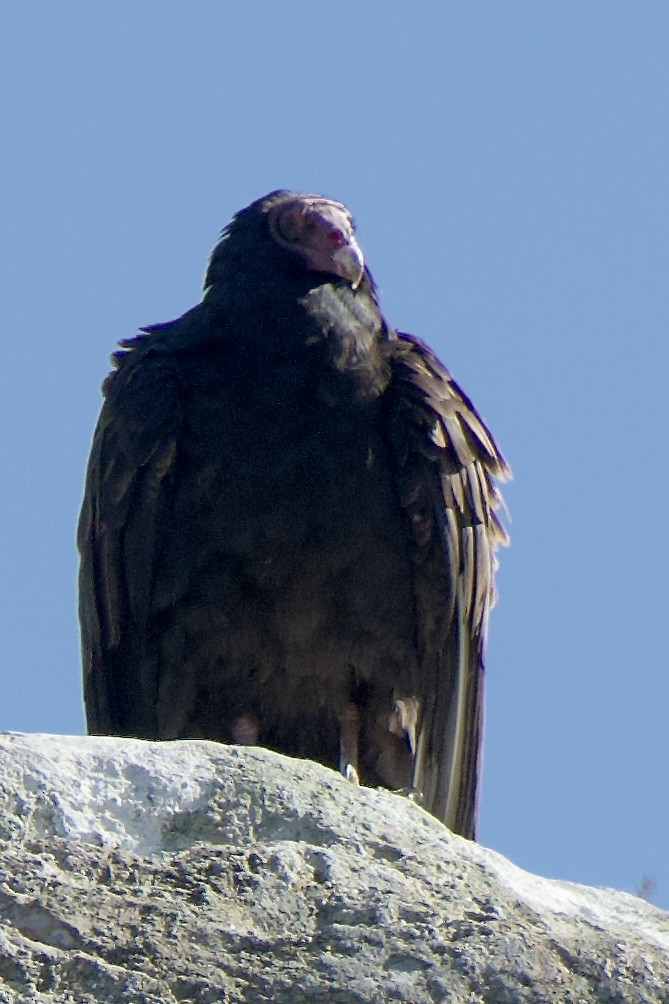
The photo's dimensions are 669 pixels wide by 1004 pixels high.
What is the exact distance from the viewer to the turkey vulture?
18.0ft

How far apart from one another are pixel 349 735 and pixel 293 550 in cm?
64

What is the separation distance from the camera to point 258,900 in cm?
277

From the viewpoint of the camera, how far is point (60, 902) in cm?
265

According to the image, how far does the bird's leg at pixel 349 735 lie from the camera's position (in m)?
5.50

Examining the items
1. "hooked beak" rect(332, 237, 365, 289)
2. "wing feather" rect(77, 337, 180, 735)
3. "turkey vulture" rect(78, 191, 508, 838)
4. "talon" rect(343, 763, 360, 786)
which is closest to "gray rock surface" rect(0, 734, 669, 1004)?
"talon" rect(343, 763, 360, 786)

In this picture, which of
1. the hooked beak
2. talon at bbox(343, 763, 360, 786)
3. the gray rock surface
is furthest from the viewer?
the hooked beak

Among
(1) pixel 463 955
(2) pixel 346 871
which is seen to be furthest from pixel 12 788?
(1) pixel 463 955

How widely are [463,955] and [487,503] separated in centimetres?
319

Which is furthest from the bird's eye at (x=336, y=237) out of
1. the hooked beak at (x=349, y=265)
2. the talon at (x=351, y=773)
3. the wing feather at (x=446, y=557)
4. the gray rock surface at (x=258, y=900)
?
the gray rock surface at (x=258, y=900)

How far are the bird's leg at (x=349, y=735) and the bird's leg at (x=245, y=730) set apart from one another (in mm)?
282

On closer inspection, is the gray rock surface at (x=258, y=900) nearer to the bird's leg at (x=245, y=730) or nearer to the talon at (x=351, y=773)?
the talon at (x=351, y=773)

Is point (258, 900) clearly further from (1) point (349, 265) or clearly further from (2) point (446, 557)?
(1) point (349, 265)

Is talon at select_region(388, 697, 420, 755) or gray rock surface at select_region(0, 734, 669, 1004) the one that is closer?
gray rock surface at select_region(0, 734, 669, 1004)

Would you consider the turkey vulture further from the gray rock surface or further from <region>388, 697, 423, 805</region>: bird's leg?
the gray rock surface
